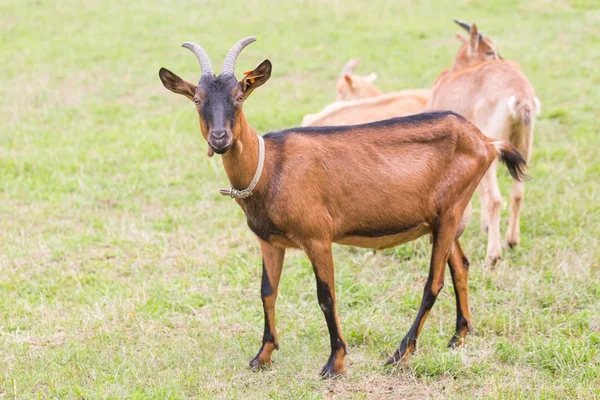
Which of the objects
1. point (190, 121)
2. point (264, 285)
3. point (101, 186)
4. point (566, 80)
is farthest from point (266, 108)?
point (264, 285)

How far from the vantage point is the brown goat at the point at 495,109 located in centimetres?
775

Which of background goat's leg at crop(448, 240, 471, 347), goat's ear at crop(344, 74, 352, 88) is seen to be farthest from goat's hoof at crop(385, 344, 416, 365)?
goat's ear at crop(344, 74, 352, 88)

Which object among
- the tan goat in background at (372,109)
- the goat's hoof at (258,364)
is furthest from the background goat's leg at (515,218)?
the goat's hoof at (258,364)

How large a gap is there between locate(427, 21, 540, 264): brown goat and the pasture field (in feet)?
0.79

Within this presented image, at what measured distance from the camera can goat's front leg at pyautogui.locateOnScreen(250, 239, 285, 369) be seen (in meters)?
5.62

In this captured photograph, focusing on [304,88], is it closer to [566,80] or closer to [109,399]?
[566,80]

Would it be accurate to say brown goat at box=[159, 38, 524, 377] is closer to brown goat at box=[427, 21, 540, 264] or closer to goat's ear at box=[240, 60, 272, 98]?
goat's ear at box=[240, 60, 272, 98]

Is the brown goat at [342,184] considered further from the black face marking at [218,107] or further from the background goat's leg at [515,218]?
the background goat's leg at [515,218]

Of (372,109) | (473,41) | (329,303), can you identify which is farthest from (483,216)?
(329,303)

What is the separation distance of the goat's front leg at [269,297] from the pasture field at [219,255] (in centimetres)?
11

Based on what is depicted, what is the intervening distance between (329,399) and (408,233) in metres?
1.24

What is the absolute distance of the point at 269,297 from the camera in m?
5.64

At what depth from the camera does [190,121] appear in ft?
38.4

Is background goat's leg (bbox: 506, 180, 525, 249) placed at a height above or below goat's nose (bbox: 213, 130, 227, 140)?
below
